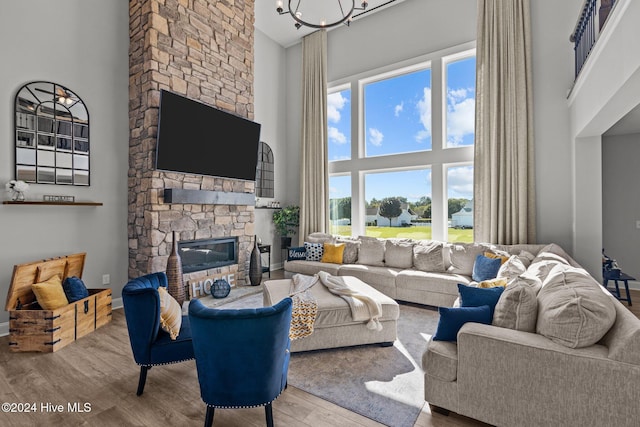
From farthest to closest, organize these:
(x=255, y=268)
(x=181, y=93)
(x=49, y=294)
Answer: (x=255, y=268)
(x=181, y=93)
(x=49, y=294)

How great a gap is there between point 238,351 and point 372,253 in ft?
11.9

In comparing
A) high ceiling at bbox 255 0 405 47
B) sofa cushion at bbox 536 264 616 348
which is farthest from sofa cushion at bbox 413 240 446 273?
high ceiling at bbox 255 0 405 47

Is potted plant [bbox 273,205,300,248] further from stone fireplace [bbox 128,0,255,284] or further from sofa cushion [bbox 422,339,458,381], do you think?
sofa cushion [bbox 422,339,458,381]

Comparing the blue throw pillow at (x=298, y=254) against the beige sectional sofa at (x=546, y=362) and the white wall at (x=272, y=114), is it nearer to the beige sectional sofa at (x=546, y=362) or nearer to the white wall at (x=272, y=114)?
the white wall at (x=272, y=114)

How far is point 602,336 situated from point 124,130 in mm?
5246

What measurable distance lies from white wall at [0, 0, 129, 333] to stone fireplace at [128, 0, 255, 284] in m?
0.17

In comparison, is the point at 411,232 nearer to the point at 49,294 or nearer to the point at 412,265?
the point at 412,265

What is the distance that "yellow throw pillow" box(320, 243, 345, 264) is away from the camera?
5105 mm

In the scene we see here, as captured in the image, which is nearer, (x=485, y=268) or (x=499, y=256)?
(x=485, y=268)

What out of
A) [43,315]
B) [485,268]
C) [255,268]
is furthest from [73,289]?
[485,268]

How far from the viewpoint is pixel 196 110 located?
14.4 ft

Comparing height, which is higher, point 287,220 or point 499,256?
point 287,220

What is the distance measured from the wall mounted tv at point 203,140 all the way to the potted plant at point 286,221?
4.16 ft

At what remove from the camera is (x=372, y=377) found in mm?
2365
